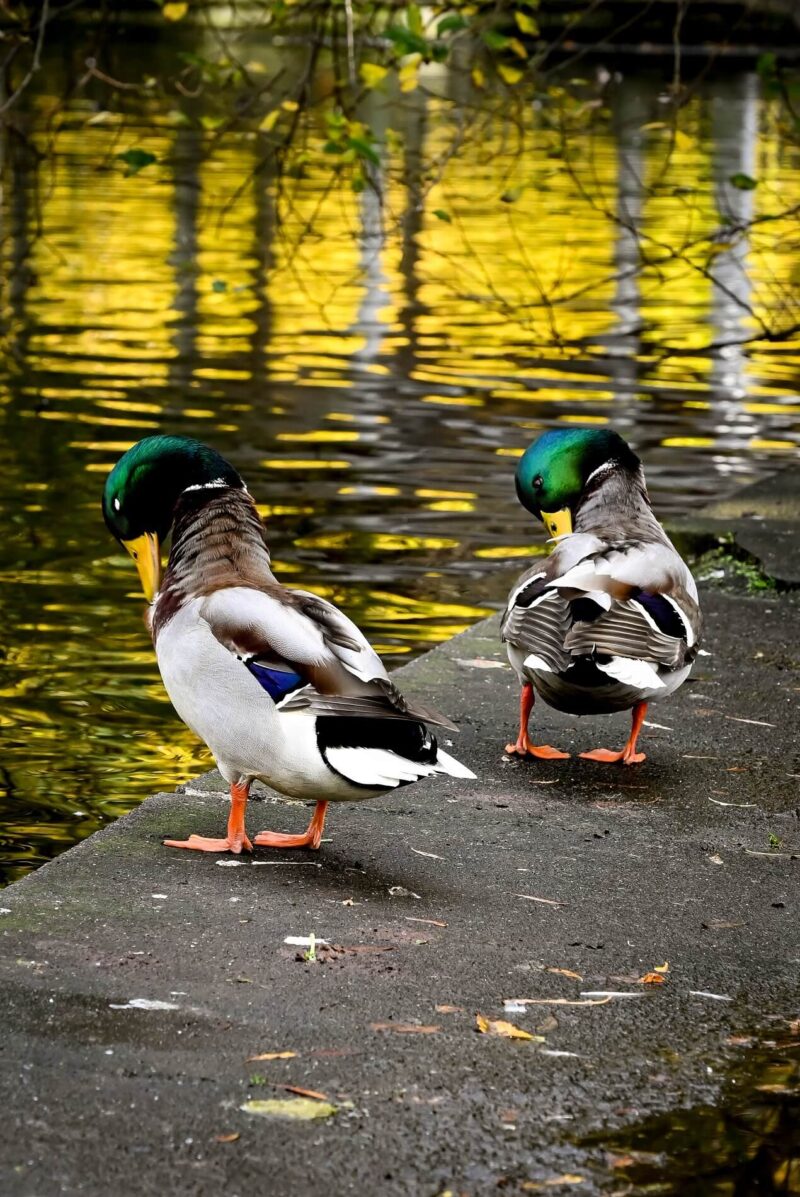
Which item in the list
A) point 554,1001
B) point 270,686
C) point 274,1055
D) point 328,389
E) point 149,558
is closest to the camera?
point 274,1055

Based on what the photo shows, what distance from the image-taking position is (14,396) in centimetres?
1118

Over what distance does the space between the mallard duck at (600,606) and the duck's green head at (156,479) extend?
84cm

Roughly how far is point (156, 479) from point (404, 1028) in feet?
5.36

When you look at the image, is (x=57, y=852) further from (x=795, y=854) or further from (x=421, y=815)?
(x=795, y=854)

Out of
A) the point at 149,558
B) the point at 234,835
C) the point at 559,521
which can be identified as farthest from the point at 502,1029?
the point at 559,521

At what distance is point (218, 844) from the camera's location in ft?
14.3

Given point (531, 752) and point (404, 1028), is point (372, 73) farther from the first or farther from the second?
point (404, 1028)

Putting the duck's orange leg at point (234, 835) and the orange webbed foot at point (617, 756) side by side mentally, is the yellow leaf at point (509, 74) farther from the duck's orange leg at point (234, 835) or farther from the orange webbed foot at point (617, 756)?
Answer: the duck's orange leg at point (234, 835)

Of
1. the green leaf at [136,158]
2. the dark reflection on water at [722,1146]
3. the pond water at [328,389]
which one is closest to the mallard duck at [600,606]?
the pond water at [328,389]

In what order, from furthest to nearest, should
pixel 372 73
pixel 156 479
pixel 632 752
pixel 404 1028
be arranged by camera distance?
1. pixel 372 73
2. pixel 632 752
3. pixel 156 479
4. pixel 404 1028

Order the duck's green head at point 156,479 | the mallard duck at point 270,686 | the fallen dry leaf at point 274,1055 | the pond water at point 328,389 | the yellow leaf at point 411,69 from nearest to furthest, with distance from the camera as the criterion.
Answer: the fallen dry leaf at point 274,1055 → the mallard duck at point 270,686 → the duck's green head at point 156,479 → the yellow leaf at point 411,69 → the pond water at point 328,389

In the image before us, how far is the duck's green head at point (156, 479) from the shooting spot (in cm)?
459

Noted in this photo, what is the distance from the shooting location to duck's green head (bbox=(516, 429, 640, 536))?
5473mm

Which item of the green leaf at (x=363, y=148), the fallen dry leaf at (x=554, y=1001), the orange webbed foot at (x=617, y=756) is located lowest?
the orange webbed foot at (x=617, y=756)
